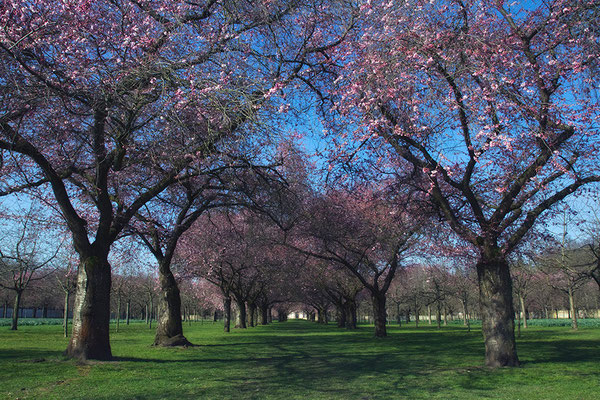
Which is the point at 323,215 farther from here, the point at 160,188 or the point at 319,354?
the point at 160,188

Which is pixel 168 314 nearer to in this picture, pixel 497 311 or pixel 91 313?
pixel 91 313

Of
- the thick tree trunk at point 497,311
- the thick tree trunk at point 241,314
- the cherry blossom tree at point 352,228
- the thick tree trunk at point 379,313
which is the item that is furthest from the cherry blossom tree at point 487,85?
the thick tree trunk at point 241,314

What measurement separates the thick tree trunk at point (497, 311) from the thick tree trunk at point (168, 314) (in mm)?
11421

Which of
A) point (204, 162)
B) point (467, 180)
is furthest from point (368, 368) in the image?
point (204, 162)

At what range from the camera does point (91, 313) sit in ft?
38.2

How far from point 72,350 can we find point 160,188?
4820mm

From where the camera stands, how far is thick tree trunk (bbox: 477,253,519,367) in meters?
11.1

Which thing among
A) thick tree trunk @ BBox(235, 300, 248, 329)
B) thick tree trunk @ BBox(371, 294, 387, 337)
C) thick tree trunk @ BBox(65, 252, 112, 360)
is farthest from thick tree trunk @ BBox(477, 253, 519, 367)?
thick tree trunk @ BBox(235, 300, 248, 329)

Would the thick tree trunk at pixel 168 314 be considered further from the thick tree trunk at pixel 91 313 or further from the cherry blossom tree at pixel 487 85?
the cherry blossom tree at pixel 487 85

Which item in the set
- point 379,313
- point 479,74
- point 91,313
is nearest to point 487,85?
point 479,74

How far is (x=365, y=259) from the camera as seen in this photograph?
24.7 metres

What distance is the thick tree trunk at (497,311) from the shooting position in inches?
438

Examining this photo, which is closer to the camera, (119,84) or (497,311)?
(119,84)

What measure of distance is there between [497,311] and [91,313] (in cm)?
1050
